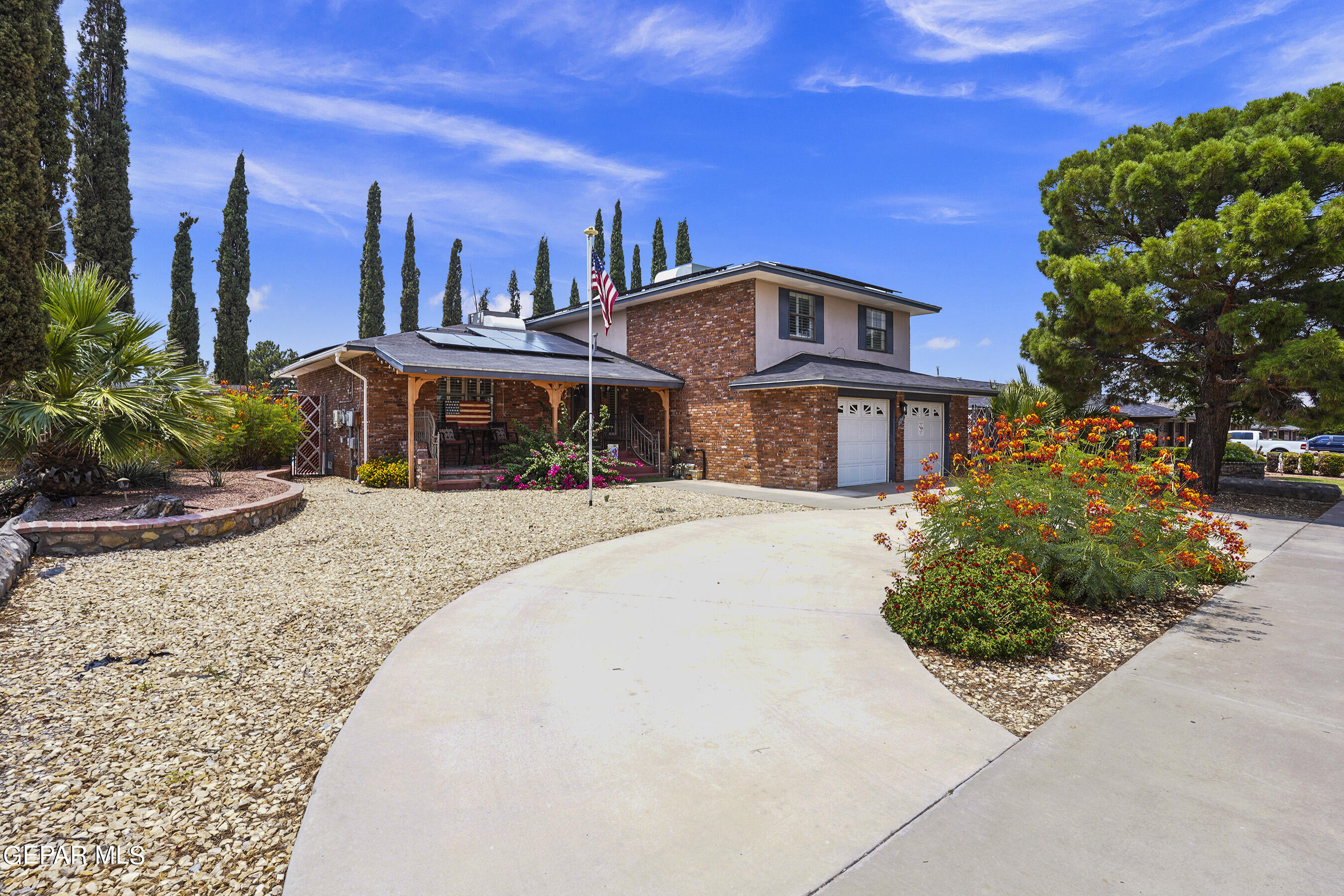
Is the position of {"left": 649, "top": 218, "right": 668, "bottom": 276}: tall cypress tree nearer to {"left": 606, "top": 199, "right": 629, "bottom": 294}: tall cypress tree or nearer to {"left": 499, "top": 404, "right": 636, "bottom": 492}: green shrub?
{"left": 606, "top": 199, "right": 629, "bottom": 294}: tall cypress tree

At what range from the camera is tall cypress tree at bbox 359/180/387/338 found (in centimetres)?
3556

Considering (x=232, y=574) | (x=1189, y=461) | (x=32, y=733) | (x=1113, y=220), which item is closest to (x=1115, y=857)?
(x=32, y=733)

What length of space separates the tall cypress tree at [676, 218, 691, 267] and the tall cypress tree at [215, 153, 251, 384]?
25.0 m

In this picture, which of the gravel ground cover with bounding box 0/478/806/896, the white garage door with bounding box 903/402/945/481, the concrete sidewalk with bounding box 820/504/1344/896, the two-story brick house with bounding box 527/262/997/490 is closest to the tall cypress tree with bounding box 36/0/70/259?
the gravel ground cover with bounding box 0/478/806/896

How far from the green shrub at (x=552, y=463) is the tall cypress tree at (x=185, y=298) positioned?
73.1 ft

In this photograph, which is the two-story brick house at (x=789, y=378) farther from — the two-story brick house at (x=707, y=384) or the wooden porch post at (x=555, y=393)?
the wooden porch post at (x=555, y=393)

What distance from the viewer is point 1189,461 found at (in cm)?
1603

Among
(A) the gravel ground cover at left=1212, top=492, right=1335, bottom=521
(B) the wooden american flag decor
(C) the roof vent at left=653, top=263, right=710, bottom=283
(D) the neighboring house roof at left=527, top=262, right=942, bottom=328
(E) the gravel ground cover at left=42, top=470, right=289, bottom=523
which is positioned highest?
(C) the roof vent at left=653, top=263, right=710, bottom=283

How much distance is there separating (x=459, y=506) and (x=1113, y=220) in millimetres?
16033

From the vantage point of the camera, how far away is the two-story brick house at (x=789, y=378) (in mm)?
14703

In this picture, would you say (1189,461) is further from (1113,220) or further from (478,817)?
(478,817)

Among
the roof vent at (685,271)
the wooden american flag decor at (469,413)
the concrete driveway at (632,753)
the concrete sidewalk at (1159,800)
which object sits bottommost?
the concrete sidewalk at (1159,800)

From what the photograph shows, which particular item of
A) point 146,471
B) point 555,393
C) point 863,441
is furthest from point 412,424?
point 863,441

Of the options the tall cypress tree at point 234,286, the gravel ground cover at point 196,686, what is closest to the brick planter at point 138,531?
the gravel ground cover at point 196,686
